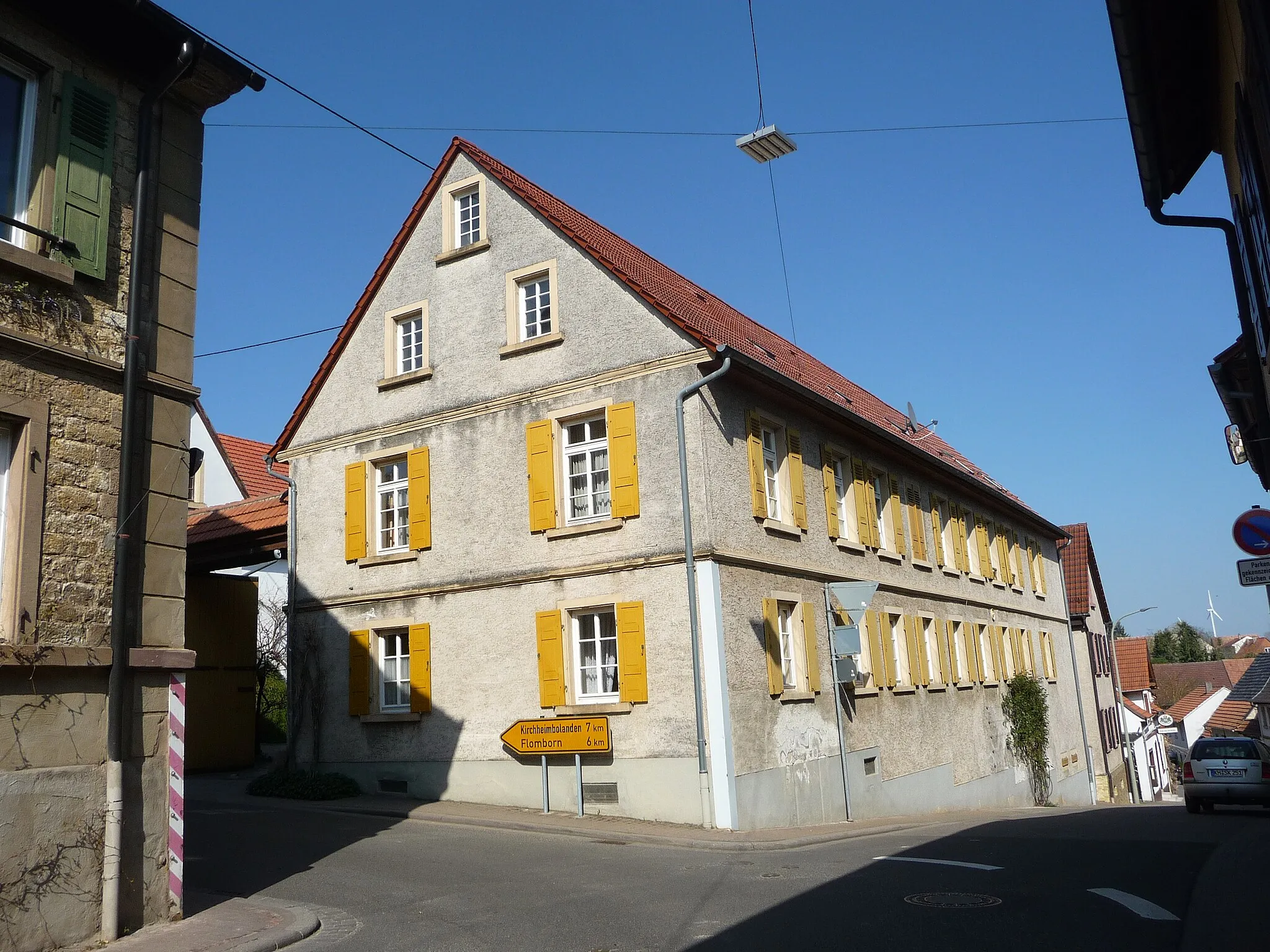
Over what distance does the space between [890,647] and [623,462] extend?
7.94 m

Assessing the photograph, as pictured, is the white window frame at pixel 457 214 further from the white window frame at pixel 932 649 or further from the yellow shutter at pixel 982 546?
the yellow shutter at pixel 982 546

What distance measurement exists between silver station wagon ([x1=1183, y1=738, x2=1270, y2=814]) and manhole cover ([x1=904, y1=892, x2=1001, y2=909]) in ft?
46.9

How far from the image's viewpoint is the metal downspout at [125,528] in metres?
8.11

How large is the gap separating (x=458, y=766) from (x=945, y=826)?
7.42 m

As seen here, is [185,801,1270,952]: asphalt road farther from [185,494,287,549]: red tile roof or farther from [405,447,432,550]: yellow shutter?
[185,494,287,549]: red tile roof

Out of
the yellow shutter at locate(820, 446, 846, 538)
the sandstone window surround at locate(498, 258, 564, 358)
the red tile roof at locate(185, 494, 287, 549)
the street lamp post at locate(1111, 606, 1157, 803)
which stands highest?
the sandstone window surround at locate(498, 258, 564, 358)

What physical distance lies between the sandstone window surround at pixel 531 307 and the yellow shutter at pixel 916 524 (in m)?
9.71

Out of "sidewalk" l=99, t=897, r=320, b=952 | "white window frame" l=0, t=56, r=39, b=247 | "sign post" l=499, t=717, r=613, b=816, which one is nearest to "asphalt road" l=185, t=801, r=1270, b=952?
"sidewalk" l=99, t=897, r=320, b=952

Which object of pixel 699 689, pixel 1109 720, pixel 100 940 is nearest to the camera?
pixel 100 940

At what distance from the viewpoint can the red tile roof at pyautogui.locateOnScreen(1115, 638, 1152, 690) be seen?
51312 mm

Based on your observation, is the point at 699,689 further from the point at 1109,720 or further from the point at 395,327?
the point at 1109,720

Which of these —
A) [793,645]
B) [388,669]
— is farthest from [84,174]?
[793,645]

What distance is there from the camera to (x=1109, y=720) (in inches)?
1626

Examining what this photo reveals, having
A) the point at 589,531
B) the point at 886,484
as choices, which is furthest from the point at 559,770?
the point at 886,484
